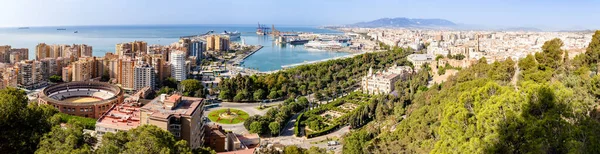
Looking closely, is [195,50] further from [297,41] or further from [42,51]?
[297,41]

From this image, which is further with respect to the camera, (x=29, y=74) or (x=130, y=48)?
(x=130, y=48)

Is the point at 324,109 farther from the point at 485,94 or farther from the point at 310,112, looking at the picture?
the point at 485,94

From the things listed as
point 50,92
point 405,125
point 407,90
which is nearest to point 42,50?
point 50,92

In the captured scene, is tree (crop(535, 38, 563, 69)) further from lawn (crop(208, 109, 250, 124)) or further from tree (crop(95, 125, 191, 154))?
lawn (crop(208, 109, 250, 124))

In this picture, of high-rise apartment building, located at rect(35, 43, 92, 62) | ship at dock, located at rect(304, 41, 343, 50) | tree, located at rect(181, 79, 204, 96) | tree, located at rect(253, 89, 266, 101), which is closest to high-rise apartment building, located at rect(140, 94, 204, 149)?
tree, located at rect(253, 89, 266, 101)

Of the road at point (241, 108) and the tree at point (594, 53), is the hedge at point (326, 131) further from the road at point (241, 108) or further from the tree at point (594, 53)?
the tree at point (594, 53)

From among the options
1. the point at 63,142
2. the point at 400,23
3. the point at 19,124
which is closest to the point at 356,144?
the point at 63,142

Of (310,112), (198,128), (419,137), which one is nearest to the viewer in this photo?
(419,137)
